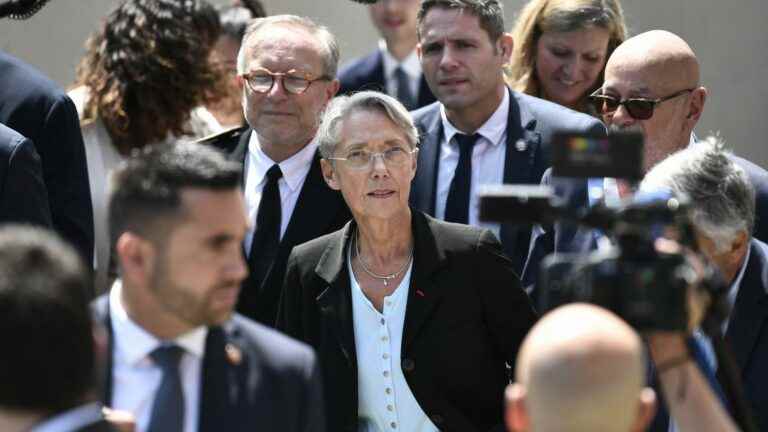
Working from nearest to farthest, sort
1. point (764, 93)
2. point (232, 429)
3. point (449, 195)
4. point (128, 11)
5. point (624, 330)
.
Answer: point (624, 330)
point (232, 429)
point (449, 195)
point (128, 11)
point (764, 93)

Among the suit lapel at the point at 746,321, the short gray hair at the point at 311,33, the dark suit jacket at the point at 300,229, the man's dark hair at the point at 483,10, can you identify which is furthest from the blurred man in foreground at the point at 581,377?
the man's dark hair at the point at 483,10

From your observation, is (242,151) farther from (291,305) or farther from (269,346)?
(269,346)

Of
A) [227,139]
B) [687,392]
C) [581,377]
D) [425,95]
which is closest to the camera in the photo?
[581,377]

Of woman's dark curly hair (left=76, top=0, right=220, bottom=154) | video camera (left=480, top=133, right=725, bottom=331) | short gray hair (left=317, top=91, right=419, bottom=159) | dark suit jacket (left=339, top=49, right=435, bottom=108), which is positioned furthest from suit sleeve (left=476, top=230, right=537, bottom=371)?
dark suit jacket (left=339, top=49, right=435, bottom=108)

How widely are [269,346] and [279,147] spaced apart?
2124 millimetres

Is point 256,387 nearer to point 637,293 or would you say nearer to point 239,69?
point 637,293

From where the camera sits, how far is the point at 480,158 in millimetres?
5789

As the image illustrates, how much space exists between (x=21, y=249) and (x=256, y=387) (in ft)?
2.55

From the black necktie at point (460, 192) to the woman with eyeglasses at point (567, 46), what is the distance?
2.92ft

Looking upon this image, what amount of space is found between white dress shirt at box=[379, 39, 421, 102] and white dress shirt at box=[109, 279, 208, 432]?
167 inches

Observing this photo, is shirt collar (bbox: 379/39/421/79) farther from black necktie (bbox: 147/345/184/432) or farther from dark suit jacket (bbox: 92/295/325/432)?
black necktie (bbox: 147/345/184/432)

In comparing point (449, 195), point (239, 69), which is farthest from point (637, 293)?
point (239, 69)

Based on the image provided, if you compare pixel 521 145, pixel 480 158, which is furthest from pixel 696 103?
pixel 480 158

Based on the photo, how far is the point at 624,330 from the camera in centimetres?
302
